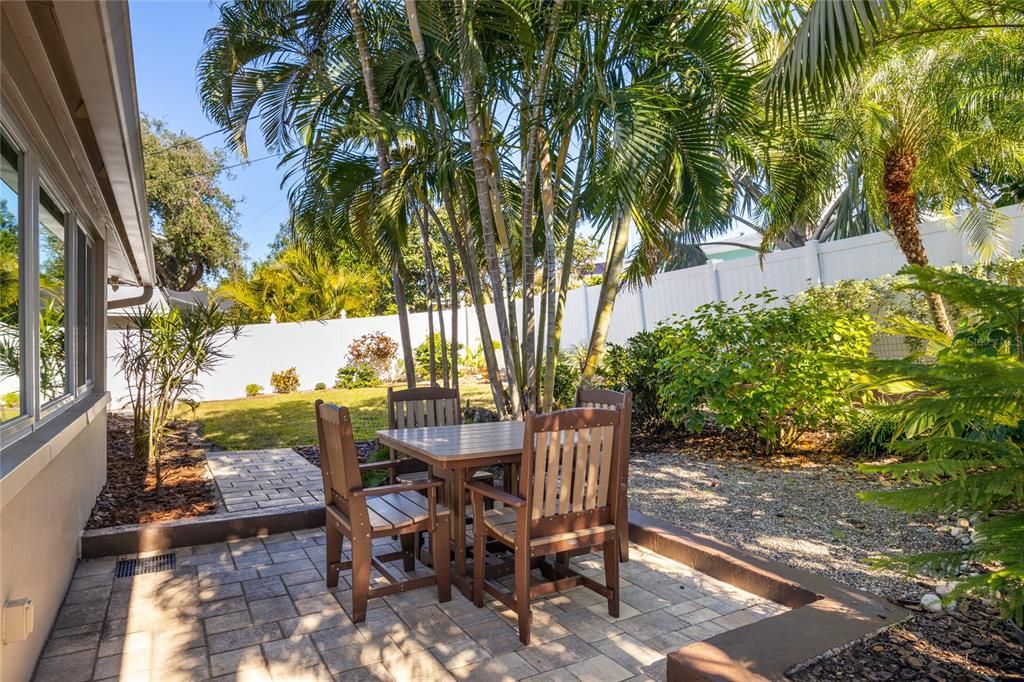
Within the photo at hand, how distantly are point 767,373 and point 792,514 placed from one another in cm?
173

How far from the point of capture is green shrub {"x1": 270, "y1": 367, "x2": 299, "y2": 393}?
48.1ft

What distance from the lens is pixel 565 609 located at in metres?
2.95

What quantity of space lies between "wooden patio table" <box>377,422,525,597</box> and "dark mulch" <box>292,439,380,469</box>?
3221mm

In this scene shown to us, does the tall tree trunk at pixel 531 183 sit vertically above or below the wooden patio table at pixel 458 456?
above

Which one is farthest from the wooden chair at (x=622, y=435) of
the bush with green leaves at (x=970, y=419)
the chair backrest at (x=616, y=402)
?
the bush with green leaves at (x=970, y=419)

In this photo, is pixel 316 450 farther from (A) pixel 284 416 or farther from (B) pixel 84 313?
Result: (A) pixel 284 416

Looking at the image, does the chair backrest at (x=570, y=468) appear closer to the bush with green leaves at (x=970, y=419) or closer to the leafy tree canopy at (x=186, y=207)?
the bush with green leaves at (x=970, y=419)

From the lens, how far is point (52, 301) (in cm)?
322

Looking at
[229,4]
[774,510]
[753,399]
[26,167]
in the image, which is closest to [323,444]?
[26,167]

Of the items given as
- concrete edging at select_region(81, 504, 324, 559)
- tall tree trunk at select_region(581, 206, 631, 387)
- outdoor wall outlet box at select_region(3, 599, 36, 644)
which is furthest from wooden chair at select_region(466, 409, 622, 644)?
tall tree trunk at select_region(581, 206, 631, 387)

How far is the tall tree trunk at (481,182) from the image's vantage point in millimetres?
4633

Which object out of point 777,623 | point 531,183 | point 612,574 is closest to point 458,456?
point 612,574

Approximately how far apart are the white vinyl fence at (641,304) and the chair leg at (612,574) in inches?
155

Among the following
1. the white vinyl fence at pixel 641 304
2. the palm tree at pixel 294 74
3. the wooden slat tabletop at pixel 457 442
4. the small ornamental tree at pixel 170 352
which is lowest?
the wooden slat tabletop at pixel 457 442
